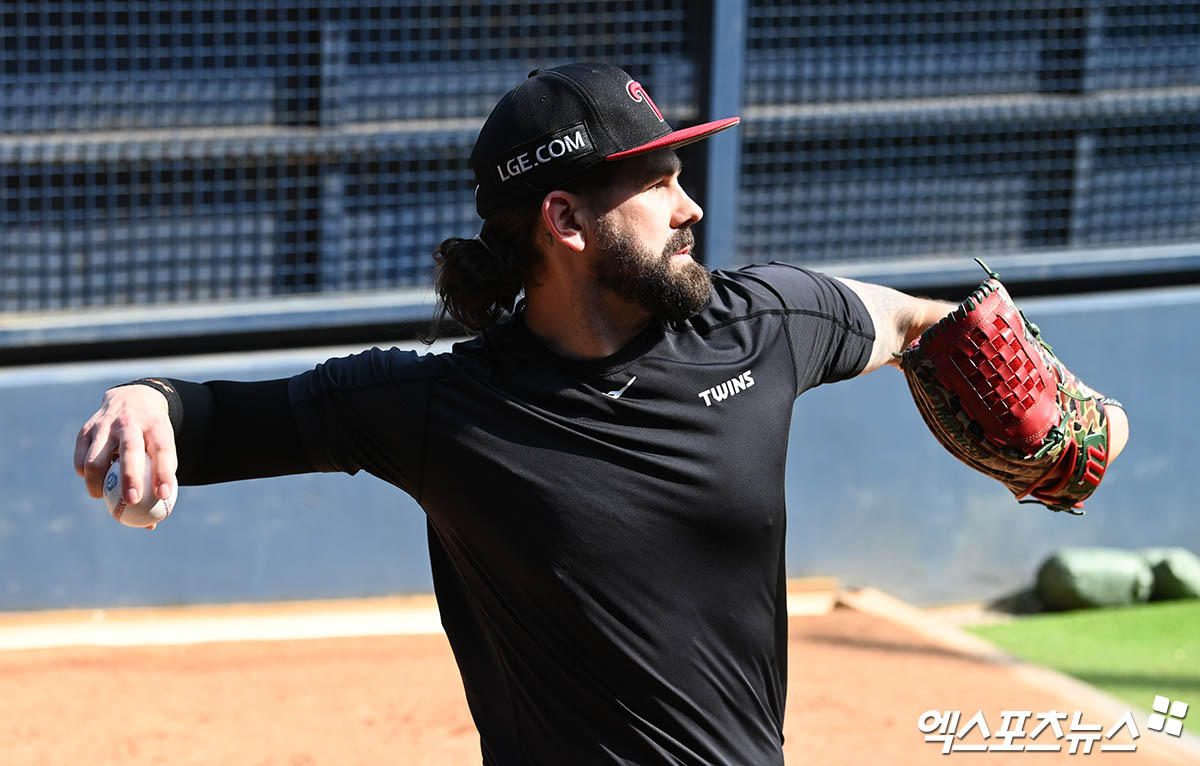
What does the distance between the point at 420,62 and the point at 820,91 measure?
192 centimetres

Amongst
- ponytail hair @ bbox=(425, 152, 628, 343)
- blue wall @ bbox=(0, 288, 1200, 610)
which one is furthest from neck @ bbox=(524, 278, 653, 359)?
blue wall @ bbox=(0, 288, 1200, 610)

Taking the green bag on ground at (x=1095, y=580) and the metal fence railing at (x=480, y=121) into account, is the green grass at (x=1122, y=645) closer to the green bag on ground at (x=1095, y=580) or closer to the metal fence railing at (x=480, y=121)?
the green bag on ground at (x=1095, y=580)

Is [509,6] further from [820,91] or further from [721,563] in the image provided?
[721,563]

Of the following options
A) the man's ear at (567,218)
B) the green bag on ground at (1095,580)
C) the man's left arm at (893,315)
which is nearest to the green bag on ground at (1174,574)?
the green bag on ground at (1095,580)

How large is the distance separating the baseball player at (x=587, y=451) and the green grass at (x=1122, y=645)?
3066mm

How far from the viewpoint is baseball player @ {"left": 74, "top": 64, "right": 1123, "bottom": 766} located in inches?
96.7

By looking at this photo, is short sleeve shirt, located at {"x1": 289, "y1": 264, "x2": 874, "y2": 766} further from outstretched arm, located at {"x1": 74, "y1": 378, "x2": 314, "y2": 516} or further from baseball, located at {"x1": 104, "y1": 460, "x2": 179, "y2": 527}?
baseball, located at {"x1": 104, "y1": 460, "x2": 179, "y2": 527}

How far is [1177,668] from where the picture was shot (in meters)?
5.44

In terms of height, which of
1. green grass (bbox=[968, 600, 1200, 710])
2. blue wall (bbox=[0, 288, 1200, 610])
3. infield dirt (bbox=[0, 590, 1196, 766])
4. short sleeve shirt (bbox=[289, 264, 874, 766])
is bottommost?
green grass (bbox=[968, 600, 1200, 710])

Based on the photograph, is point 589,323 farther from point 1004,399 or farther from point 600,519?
point 1004,399

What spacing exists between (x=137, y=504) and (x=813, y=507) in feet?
14.9

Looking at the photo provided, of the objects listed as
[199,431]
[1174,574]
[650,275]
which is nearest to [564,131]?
[650,275]

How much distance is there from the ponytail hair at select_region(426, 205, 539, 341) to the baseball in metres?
0.79

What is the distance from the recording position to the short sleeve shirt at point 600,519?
2453 mm
